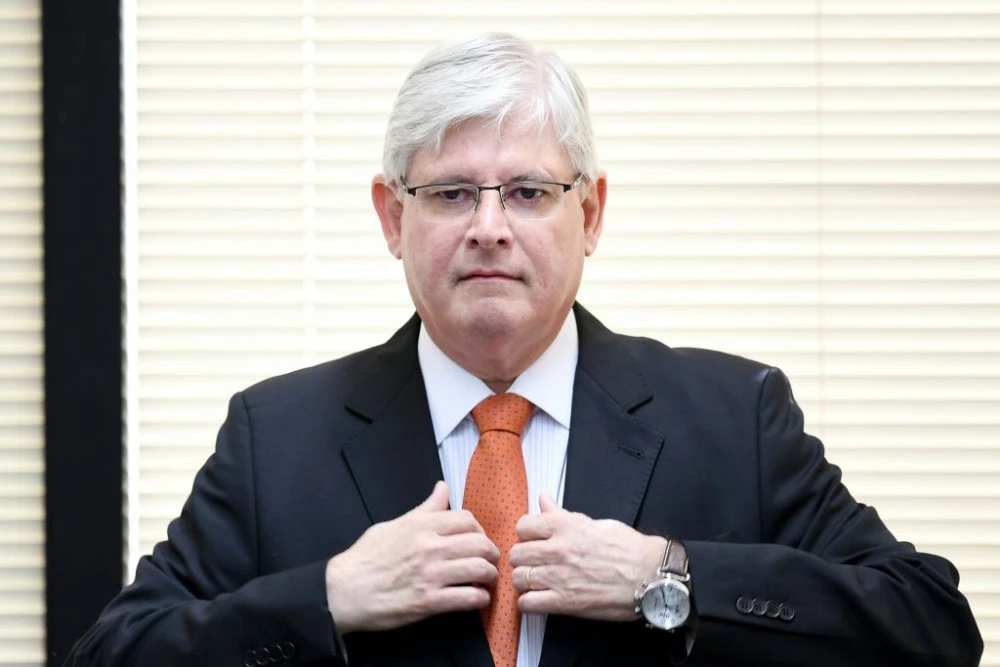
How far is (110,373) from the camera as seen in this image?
2.76 metres

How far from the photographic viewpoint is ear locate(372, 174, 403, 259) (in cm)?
206

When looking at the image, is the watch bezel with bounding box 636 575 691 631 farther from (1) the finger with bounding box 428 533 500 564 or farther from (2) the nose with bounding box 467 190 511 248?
(2) the nose with bounding box 467 190 511 248

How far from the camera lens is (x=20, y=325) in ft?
9.25

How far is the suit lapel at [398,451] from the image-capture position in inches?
71.7

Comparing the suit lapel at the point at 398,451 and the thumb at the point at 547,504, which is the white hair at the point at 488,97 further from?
the thumb at the point at 547,504

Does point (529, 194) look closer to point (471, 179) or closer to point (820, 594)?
point (471, 179)

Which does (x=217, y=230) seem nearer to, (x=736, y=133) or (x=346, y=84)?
(x=346, y=84)

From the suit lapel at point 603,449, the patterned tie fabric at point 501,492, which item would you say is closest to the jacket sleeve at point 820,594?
the suit lapel at point 603,449

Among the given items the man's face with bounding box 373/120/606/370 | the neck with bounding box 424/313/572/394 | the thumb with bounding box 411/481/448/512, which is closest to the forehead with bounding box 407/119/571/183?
the man's face with bounding box 373/120/606/370

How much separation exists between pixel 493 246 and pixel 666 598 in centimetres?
55

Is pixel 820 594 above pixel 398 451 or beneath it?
beneath

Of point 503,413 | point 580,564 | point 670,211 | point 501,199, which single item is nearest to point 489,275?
point 501,199

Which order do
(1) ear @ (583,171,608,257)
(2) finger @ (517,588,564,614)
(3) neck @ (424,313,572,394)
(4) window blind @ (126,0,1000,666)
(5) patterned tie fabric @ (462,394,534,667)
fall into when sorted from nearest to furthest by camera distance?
(2) finger @ (517,588,564,614), (5) patterned tie fabric @ (462,394,534,667), (3) neck @ (424,313,572,394), (1) ear @ (583,171,608,257), (4) window blind @ (126,0,1000,666)

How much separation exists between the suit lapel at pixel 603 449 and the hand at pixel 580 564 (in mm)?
97
